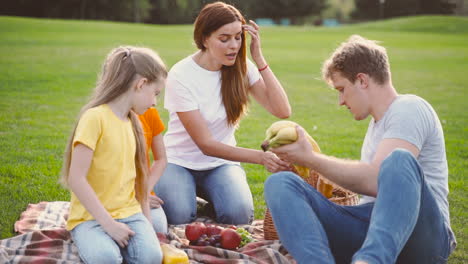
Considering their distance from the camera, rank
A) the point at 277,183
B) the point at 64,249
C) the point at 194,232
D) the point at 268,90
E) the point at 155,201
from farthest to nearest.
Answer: the point at 268,90 < the point at 155,201 < the point at 194,232 < the point at 64,249 < the point at 277,183

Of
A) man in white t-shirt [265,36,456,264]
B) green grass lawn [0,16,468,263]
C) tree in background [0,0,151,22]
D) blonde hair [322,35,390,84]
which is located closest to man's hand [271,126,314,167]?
man in white t-shirt [265,36,456,264]

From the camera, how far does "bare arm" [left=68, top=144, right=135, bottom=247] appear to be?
362 centimetres

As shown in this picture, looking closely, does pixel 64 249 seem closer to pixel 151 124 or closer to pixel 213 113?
pixel 151 124

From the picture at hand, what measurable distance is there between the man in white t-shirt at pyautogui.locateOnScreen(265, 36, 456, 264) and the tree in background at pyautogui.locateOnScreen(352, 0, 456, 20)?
65.1m

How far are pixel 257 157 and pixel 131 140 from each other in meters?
1.13

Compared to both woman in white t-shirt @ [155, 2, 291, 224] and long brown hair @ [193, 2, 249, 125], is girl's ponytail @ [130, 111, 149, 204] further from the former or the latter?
long brown hair @ [193, 2, 249, 125]

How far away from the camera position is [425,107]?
339cm

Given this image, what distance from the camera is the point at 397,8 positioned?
2689 inches

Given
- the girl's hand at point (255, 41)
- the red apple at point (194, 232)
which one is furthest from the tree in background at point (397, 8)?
the red apple at point (194, 232)

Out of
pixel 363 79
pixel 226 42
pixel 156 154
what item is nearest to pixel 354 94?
pixel 363 79

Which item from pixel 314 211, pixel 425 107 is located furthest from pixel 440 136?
pixel 314 211

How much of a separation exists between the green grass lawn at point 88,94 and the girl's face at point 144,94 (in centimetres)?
83

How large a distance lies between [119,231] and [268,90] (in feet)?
7.75

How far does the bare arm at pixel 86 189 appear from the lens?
3.62 metres
